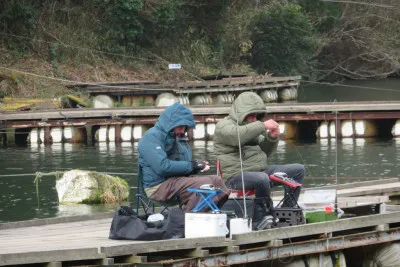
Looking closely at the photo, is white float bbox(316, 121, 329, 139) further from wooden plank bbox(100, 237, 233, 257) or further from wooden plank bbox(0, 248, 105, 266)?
wooden plank bbox(0, 248, 105, 266)

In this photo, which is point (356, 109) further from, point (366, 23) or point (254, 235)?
point (366, 23)

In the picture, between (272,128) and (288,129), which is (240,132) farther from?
(288,129)

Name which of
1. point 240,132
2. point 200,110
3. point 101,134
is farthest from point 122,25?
point 240,132

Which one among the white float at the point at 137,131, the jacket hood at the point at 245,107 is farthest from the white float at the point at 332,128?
the jacket hood at the point at 245,107

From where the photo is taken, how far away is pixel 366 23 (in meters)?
80.1

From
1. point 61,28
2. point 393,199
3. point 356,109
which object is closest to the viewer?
point 393,199

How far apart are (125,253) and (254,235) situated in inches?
62.8

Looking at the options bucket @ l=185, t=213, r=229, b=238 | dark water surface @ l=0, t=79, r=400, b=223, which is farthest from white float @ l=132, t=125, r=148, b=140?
bucket @ l=185, t=213, r=229, b=238

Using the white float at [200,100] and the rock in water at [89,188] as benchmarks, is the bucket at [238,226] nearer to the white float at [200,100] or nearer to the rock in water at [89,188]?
the rock in water at [89,188]

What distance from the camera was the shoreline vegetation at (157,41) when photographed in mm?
56906

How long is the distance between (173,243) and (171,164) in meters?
1.04

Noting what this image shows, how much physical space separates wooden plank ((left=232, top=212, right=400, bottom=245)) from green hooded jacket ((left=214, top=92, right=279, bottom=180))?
932mm

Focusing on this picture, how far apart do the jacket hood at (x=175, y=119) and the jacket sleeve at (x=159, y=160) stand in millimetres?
171

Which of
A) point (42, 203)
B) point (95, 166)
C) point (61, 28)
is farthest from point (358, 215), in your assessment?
point (61, 28)
